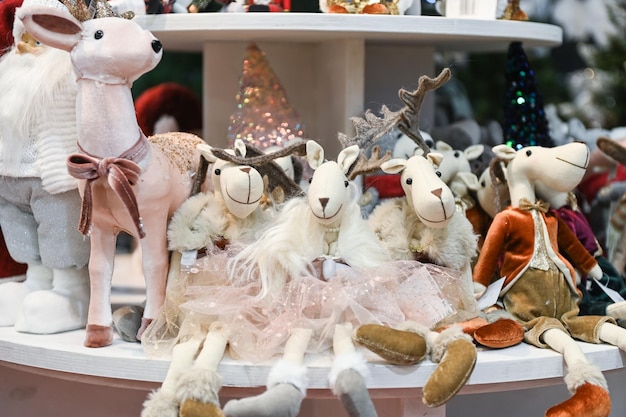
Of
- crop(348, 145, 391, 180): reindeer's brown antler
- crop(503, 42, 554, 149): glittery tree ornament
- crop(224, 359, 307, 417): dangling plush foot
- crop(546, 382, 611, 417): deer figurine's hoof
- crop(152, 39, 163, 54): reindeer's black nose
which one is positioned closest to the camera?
crop(224, 359, 307, 417): dangling plush foot

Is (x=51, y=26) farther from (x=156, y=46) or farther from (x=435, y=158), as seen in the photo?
(x=435, y=158)

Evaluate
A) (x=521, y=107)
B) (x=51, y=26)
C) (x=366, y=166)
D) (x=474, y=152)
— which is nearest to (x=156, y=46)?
(x=51, y=26)

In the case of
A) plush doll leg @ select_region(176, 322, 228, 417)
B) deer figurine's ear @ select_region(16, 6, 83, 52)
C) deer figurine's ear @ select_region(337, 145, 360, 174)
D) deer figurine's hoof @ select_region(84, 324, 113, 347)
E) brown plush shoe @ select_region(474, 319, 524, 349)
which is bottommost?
deer figurine's hoof @ select_region(84, 324, 113, 347)

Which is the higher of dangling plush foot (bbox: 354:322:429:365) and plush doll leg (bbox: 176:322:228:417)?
dangling plush foot (bbox: 354:322:429:365)

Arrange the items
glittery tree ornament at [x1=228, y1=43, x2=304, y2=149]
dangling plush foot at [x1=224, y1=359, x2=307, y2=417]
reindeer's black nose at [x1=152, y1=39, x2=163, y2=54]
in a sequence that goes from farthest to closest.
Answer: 1. glittery tree ornament at [x1=228, y1=43, x2=304, y2=149]
2. reindeer's black nose at [x1=152, y1=39, x2=163, y2=54]
3. dangling plush foot at [x1=224, y1=359, x2=307, y2=417]

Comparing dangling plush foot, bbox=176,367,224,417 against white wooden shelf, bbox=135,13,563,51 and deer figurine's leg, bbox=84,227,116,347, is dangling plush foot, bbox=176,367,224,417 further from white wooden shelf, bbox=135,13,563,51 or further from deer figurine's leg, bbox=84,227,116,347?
white wooden shelf, bbox=135,13,563,51

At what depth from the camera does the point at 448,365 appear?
3.69 ft

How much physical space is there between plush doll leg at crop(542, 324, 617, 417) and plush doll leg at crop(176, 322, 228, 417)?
17.1 inches

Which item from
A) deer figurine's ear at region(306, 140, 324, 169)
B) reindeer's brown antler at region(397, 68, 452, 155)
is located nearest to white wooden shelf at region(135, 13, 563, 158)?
reindeer's brown antler at region(397, 68, 452, 155)

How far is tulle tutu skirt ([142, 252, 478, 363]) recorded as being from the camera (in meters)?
1.22

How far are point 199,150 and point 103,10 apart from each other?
253 mm

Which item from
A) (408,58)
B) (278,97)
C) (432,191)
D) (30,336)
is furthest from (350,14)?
(30,336)

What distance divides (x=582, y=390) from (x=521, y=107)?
2.39 feet

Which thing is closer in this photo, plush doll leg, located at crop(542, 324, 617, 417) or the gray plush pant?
plush doll leg, located at crop(542, 324, 617, 417)
